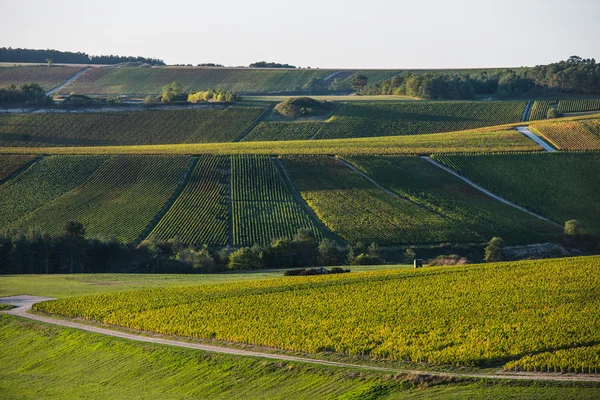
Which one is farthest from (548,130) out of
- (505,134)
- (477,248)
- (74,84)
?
(74,84)

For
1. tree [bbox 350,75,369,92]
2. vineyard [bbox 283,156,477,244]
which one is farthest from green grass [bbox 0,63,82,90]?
vineyard [bbox 283,156,477,244]

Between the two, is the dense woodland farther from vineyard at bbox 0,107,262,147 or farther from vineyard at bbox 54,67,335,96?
vineyard at bbox 0,107,262,147

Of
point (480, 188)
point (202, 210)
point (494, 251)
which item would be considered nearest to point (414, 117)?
point (480, 188)

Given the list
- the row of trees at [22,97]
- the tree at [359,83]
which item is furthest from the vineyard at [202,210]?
the tree at [359,83]

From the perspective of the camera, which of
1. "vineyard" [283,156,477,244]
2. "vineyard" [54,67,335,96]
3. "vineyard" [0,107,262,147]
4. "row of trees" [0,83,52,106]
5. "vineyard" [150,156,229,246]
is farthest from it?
"vineyard" [54,67,335,96]

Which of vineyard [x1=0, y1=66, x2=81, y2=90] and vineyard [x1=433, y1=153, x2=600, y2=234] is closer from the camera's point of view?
vineyard [x1=433, y1=153, x2=600, y2=234]

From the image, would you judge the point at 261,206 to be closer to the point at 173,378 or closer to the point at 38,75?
the point at 173,378

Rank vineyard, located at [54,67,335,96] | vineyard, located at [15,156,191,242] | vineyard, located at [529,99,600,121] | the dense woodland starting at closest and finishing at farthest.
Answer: vineyard, located at [15,156,191,242]
vineyard, located at [529,99,600,121]
the dense woodland
vineyard, located at [54,67,335,96]
